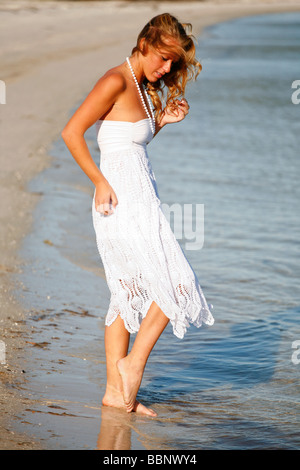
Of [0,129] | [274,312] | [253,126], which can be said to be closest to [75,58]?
[253,126]

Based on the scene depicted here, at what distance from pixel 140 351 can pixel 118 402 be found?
27 cm

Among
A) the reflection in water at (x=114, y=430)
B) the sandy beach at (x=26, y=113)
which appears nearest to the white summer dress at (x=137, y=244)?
the reflection in water at (x=114, y=430)

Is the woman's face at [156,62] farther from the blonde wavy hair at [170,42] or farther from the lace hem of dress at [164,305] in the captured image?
the lace hem of dress at [164,305]

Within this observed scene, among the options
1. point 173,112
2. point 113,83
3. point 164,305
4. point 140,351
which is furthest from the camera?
point 173,112

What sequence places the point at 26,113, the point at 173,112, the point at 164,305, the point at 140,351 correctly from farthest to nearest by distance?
the point at 26,113 → the point at 173,112 → the point at 140,351 → the point at 164,305

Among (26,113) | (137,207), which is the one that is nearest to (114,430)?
(137,207)

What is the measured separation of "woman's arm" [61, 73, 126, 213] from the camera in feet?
10.2

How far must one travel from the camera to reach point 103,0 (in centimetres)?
6569

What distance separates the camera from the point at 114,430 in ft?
10.4

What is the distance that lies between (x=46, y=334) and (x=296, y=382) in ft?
4.47

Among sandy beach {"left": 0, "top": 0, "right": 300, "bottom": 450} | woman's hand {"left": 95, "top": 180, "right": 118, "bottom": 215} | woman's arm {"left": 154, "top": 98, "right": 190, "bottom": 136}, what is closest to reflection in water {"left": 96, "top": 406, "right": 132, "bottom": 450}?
sandy beach {"left": 0, "top": 0, "right": 300, "bottom": 450}

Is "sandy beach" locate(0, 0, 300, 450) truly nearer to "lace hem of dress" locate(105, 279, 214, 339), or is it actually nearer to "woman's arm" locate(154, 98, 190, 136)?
"lace hem of dress" locate(105, 279, 214, 339)

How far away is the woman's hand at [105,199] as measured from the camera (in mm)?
3203

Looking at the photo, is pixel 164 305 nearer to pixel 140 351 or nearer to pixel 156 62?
pixel 140 351
